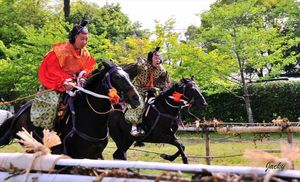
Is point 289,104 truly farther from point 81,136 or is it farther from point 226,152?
point 81,136

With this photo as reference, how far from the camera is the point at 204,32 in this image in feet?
69.9

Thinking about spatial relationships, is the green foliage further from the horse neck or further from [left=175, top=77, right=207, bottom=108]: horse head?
the horse neck

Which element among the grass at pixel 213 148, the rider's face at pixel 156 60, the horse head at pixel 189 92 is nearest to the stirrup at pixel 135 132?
the horse head at pixel 189 92

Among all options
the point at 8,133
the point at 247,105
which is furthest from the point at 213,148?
the point at 8,133

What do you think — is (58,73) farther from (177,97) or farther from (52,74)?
(177,97)

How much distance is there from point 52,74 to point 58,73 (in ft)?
0.31

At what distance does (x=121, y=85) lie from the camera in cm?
666

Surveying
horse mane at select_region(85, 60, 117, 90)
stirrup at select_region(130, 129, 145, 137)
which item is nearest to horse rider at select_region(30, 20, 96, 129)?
horse mane at select_region(85, 60, 117, 90)

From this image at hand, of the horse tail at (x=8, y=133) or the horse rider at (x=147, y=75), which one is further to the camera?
the horse rider at (x=147, y=75)

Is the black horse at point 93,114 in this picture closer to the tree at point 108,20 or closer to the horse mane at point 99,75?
the horse mane at point 99,75

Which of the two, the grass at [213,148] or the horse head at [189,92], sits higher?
the horse head at [189,92]

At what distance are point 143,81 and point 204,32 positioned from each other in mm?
11124

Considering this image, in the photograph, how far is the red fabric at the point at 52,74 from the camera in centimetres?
716

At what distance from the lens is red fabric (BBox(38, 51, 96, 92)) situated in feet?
23.5
